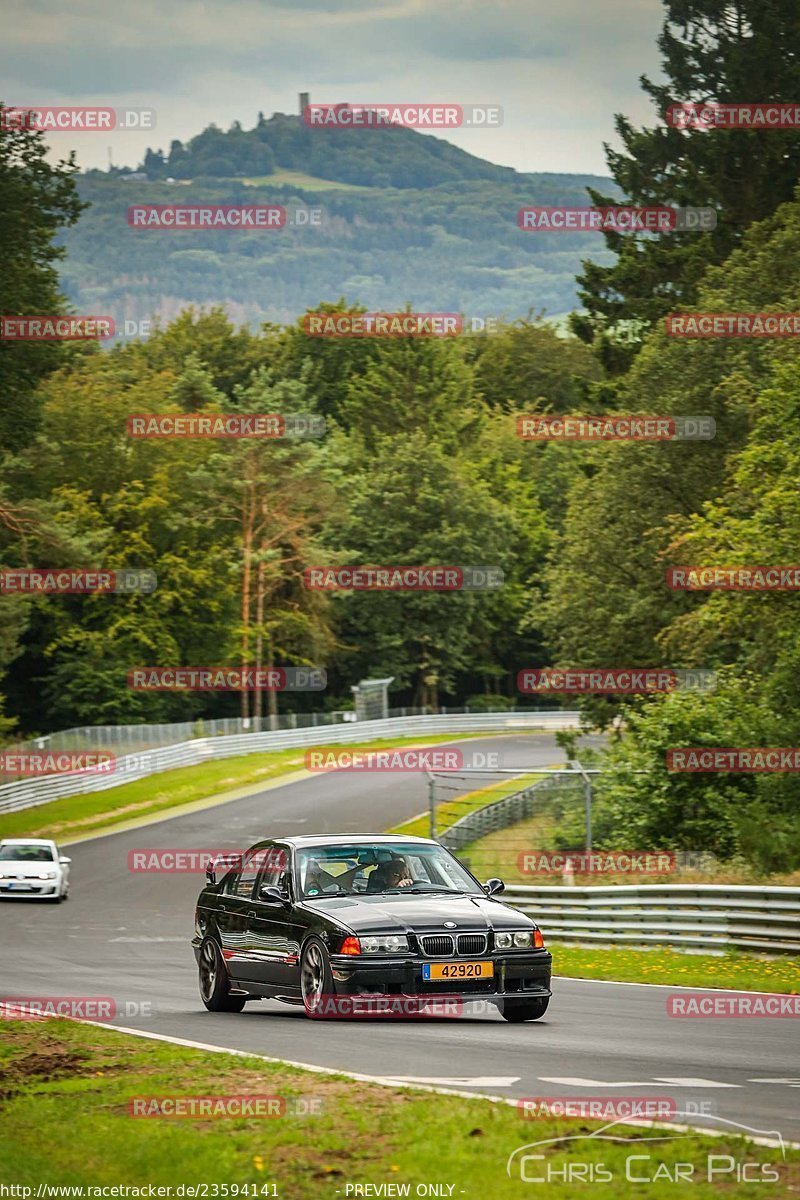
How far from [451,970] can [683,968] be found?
7647 mm

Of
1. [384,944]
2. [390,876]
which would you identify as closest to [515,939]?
[384,944]

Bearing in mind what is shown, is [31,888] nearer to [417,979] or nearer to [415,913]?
[415,913]

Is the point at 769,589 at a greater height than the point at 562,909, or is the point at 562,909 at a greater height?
the point at 769,589

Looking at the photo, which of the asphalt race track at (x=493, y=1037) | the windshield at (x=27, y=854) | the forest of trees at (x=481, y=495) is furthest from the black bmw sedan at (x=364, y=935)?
the windshield at (x=27, y=854)

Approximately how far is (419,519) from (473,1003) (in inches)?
3082

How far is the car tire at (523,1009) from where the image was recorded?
13812 millimetres

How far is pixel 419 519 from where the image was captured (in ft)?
305

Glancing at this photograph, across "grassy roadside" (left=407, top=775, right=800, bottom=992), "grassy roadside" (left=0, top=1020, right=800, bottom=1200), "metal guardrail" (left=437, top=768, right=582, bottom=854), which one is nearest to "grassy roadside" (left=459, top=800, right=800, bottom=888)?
"grassy roadside" (left=407, top=775, right=800, bottom=992)

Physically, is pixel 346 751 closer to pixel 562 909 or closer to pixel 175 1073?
pixel 562 909

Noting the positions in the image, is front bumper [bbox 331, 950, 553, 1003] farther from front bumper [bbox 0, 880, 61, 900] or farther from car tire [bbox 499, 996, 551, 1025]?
front bumper [bbox 0, 880, 61, 900]

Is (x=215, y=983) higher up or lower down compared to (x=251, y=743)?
higher up

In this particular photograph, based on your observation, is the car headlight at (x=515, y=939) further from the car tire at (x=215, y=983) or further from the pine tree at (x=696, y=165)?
the pine tree at (x=696, y=165)

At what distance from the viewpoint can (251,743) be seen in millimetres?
72125

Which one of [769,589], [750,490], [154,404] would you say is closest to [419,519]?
[154,404]
